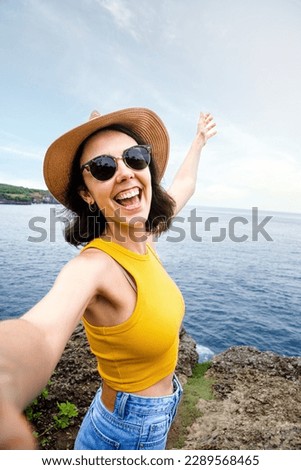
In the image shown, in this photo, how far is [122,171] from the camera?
2277 millimetres

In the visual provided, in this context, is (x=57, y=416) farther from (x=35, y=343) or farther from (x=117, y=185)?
(x=35, y=343)

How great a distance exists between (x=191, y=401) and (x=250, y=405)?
1.33 meters

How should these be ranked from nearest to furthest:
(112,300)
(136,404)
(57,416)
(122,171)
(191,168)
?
(112,300)
(136,404)
(122,171)
(191,168)
(57,416)

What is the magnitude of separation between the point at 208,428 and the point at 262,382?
2563 millimetres

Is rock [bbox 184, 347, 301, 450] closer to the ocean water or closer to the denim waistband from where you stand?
the denim waistband

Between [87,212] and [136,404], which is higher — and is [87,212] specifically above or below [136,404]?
above

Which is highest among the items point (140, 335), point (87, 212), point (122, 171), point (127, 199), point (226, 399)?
point (122, 171)

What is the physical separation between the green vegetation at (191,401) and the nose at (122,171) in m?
5.42

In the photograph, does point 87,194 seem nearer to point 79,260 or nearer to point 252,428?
point 79,260

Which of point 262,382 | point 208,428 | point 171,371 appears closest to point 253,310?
point 262,382

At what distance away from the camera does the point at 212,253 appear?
63.2 m

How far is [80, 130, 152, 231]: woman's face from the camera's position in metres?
2.30

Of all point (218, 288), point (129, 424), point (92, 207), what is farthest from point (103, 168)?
point (218, 288)

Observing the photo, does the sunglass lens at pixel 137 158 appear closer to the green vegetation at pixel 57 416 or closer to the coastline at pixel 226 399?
the coastline at pixel 226 399
